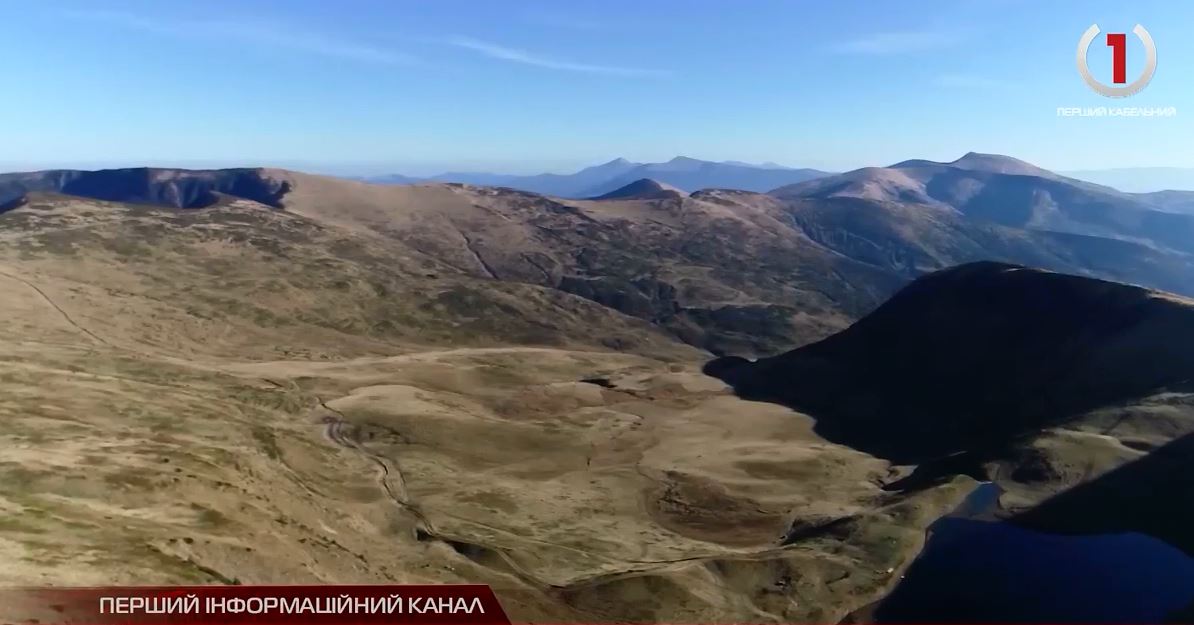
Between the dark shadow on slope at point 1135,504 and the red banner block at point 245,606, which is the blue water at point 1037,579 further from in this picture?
the red banner block at point 245,606

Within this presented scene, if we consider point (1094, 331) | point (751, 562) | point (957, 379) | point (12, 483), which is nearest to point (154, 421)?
point (12, 483)

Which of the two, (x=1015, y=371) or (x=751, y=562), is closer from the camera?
(x=751, y=562)

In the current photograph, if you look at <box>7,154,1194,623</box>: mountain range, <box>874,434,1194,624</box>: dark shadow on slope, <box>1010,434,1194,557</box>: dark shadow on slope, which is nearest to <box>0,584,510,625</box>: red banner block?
<box>7,154,1194,623</box>: mountain range

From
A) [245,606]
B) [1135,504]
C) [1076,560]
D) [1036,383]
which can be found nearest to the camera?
[245,606]

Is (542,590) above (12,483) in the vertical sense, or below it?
below

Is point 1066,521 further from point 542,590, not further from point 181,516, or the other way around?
point 181,516

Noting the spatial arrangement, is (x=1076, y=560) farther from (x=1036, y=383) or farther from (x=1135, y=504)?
(x=1036, y=383)

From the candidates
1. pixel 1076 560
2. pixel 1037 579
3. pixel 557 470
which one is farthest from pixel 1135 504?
pixel 557 470

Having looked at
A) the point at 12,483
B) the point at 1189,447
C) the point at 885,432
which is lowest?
the point at 885,432
